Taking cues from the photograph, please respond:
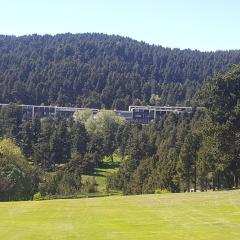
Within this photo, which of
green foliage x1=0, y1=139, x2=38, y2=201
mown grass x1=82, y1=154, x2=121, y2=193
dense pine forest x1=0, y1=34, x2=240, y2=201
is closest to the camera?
dense pine forest x1=0, y1=34, x2=240, y2=201

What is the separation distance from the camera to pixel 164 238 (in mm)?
21906

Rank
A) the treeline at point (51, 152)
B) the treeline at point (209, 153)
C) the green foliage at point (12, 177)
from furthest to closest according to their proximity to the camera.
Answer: the treeline at point (51, 152)
the green foliage at point (12, 177)
the treeline at point (209, 153)

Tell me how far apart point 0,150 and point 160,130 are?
279ft

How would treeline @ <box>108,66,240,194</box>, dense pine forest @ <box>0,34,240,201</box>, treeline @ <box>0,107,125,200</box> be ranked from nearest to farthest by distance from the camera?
treeline @ <box>108,66,240,194</box>, dense pine forest @ <box>0,34,240,201</box>, treeline @ <box>0,107,125,200</box>

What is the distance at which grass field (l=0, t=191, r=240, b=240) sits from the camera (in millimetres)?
A: 22734

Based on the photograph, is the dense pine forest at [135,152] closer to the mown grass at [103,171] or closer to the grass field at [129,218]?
the mown grass at [103,171]

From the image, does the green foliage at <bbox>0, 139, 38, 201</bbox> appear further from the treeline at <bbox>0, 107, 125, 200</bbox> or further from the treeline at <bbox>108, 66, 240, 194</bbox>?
the treeline at <bbox>108, 66, 240, 194</bbox>

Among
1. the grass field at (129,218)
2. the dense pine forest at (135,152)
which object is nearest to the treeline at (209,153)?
the dense pine forest at (135,152)

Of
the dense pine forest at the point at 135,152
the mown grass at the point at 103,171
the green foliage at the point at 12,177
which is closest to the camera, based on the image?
the dense pine forest at the point at 135,152

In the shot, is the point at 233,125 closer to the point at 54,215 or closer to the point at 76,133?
the point at 54,215

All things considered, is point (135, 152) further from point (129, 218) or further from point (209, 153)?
point (129, 218)

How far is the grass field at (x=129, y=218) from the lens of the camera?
2273 centimetres

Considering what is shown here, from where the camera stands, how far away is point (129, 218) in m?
27.1

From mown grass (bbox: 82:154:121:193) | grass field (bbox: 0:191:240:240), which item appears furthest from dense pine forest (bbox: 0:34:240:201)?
grass field (bbox: 0:191:240:240)
